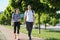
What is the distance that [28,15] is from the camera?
15.7 meters

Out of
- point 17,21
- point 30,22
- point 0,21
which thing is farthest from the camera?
point 0,21

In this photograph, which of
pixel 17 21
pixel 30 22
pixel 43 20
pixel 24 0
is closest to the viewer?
pixel 30 22

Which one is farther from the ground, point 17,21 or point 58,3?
point 58,3

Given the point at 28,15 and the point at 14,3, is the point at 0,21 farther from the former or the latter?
the point at 28,15

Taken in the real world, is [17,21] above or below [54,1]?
below

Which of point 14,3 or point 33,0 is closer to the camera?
point 33,0

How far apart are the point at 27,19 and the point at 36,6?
1116 centimetres

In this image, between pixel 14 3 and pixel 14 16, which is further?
pixel 14 3

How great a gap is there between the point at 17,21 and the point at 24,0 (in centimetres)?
1205

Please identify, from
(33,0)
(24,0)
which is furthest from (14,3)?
(33,0)

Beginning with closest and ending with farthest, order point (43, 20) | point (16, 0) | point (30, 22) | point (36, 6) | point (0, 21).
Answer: point (30, 22)
point (36, 6)
point (16, 0)
point (43, 20)
point (0, 21)

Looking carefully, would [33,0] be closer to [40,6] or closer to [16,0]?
[40,6]

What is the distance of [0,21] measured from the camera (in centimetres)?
10925

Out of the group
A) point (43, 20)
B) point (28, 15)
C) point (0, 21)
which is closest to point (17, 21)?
point (28, 15)
